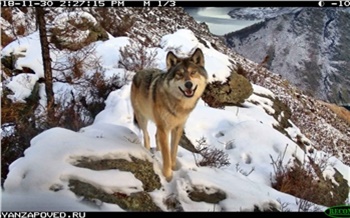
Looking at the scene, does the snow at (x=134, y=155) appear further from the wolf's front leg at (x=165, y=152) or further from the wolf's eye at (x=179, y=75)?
the wolf's eye at (x=179, y=75)

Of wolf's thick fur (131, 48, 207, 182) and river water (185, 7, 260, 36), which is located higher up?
river water (185, 7, 260, 36)

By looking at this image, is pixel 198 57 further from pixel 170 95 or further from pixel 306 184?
pixel 306 184

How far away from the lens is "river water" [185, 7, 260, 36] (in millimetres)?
3221

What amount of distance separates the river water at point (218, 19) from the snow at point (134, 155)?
2.44ft

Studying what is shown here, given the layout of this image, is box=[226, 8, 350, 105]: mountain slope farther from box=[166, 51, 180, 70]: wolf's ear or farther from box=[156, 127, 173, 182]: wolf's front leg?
box=[156, 127, 173, 182]: wolf's front leg

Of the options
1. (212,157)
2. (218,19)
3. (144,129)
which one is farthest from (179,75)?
(212,157)

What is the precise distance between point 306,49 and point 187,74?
1266 millimetres

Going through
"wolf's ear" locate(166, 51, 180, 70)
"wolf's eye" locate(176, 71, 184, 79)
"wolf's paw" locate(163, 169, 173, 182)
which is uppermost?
"wolf's ear" locate(166, 51, 180, 70)

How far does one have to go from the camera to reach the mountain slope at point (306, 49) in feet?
11.5

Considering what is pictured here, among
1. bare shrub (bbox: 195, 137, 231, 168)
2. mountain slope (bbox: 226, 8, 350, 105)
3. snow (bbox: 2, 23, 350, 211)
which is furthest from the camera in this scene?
bare shrub (bbox: 195, 137, 231, 168)

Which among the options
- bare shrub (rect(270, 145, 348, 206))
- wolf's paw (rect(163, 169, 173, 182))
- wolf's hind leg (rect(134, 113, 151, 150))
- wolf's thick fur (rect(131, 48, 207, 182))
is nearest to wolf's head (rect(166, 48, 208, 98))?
wolf's thick fur (rect(131, 48, 207, 182))

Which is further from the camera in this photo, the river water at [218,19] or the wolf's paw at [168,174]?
the wolf's paw at [168,174]

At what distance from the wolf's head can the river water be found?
293 mm

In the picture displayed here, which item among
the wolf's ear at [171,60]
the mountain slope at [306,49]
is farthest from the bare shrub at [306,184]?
the wolf's ear at [171,60]
